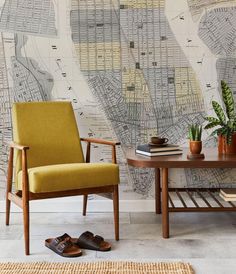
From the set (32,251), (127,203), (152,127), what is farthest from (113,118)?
(32,251)

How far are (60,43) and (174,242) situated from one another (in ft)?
5.41

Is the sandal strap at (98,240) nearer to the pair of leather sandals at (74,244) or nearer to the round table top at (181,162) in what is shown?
the pair of leather sandals at (74,244)

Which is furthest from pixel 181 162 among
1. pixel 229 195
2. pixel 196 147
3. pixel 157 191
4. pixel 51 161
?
pixel 51 161

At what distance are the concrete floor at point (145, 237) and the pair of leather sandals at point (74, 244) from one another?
4 centimetres

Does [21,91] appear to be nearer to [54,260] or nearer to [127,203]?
[127,203]

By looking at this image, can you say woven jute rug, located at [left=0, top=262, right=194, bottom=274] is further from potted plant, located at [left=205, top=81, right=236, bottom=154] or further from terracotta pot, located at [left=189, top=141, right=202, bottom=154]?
potted plant, located at [left=205, top=81, right=236, bottom=154]

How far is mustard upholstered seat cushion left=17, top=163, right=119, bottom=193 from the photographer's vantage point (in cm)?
266

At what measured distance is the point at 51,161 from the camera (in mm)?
3260

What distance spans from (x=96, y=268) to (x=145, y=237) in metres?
0.61

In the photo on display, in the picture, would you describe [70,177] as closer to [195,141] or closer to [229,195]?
[195,141]

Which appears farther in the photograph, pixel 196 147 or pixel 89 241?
pixel 196 147

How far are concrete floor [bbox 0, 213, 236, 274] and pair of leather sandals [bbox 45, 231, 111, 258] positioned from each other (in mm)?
36

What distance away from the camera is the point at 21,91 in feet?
11.6

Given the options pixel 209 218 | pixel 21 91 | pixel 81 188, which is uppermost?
pixel 21 91
